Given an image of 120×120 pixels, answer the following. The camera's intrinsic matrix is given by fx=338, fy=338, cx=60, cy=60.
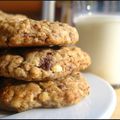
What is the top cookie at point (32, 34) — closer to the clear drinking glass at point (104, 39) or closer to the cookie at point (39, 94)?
the cookie at point (39, 94)

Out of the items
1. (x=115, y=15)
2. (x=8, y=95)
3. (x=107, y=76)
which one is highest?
(x=115, y=15)

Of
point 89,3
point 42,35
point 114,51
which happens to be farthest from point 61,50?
point 89,3

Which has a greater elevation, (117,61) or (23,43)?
(23,43)

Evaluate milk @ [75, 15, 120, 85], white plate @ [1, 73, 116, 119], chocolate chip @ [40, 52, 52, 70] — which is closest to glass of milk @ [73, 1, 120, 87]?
milk @ [75, 15, 120, 85]

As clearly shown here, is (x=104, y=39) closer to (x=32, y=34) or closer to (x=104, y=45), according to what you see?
(x=104, y=45)

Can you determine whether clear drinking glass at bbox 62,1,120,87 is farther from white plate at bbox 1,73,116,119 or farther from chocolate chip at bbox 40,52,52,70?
chocolate chip at bbox 40,52,52,70

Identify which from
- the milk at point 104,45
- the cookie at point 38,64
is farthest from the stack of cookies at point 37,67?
the milk at point 104,45

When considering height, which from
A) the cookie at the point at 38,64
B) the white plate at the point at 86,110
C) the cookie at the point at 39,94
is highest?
the cookie at the point at 38,64

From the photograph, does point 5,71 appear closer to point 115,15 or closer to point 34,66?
point 34,66
